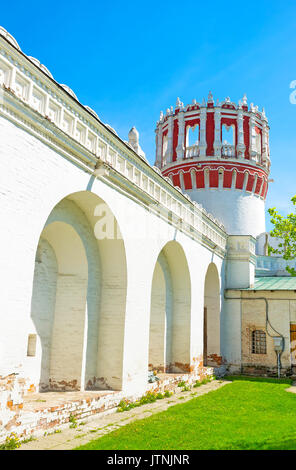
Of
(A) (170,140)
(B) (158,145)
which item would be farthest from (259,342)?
(B) (158,145)

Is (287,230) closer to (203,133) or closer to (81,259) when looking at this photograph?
(81,259)

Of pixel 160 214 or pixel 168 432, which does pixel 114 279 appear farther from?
pixel 168 432

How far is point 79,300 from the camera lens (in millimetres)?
10453

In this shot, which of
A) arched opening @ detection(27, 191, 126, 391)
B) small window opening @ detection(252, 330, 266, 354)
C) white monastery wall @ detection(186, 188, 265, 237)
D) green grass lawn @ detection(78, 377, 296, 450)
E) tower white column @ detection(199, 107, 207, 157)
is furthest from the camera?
tower white column @ detection(199, 107, 207, 157)

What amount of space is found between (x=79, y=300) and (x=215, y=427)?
442cm

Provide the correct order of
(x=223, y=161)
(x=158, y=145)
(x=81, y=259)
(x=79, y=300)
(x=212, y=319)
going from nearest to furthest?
(x=79, y=300) < (x=81, y=259) < (x=212, y=319) < (x=223, y=161) < (x=158, y=145)

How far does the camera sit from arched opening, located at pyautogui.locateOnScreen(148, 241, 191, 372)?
1526 centimetres

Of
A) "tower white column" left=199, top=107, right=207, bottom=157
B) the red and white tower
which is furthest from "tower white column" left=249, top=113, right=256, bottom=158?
"tower white column" left=199, top=107, right=207, bottom=157

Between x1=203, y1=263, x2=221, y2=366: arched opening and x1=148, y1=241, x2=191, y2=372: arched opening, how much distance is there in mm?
3785

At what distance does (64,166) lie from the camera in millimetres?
8586

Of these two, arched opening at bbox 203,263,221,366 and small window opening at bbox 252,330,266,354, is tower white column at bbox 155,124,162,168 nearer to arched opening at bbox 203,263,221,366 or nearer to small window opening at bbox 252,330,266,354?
arched opening at bbox 203,263,221,366

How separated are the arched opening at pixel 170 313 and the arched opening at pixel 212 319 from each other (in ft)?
12.4

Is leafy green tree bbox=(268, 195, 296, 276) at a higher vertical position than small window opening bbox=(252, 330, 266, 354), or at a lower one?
higher
